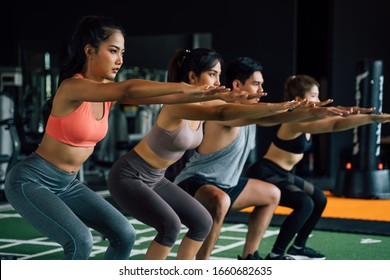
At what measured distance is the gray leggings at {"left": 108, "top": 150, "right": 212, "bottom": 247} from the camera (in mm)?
3641

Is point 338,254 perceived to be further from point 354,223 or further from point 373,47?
point 373,47

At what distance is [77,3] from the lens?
12766 millimetres

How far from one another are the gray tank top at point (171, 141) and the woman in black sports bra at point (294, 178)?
4.11 feet

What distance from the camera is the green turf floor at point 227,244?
5293mm

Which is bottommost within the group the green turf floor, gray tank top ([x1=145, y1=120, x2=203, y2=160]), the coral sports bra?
the green turf floor

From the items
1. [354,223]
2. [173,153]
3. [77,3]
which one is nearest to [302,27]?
[77,3]

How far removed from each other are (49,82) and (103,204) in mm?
8763

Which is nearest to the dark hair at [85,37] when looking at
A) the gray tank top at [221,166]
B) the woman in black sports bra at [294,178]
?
the gray tank top at [221,166]

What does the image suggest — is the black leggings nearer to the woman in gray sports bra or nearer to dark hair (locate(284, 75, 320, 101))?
dark hair (locate(284, 75, 320, 101))

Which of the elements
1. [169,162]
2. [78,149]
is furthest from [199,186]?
[78,149]

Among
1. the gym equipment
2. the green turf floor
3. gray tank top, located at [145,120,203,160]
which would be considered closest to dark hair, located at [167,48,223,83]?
gray tank top, located at [145,120,203,160]

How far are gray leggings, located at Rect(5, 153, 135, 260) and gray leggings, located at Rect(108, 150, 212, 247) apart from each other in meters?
0.34

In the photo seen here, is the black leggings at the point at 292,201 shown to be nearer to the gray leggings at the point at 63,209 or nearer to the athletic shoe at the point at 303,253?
the athletic shoe at the point at 303,253

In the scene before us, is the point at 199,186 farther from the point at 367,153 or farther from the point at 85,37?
the point at 367,153
